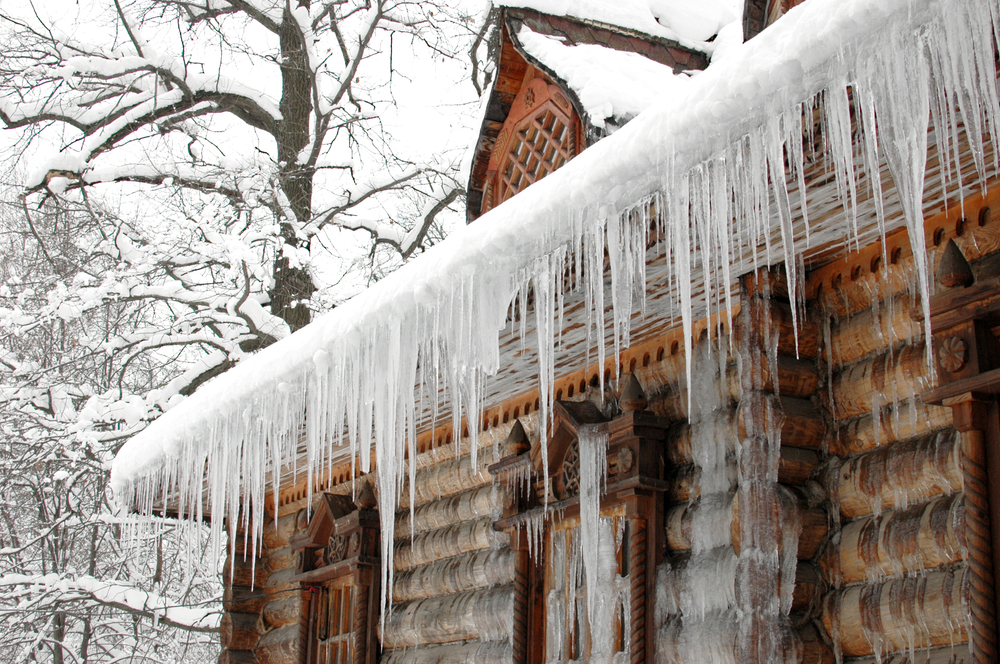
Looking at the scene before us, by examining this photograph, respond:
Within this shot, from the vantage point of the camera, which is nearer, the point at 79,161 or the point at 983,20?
the point at 983,20

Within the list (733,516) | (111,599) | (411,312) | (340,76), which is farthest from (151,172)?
(733,516)

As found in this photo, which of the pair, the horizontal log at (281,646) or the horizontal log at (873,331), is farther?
the horizontal log at (281,646)

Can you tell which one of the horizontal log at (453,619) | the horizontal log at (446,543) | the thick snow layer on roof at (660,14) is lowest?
the horizontal log at (453,619)

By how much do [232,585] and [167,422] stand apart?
3147mm

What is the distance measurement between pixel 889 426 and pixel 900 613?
2.36 ft

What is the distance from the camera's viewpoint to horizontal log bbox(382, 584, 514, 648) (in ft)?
20.4

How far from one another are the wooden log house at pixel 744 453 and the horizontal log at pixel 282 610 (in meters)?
2.06

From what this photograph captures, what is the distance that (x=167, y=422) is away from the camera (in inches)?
281

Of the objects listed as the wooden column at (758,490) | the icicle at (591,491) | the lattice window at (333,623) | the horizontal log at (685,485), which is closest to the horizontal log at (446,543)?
the lattice window at (333,623)

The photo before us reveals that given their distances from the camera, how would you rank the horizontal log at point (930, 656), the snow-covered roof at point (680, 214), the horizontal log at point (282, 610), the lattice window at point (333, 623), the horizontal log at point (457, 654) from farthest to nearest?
the horizontal log at point (282, 610) → the lattice window at point (333, 623) → the horizontal log at point (457, 654) → the horizontal log at point (930, 656) → the snow-covered roof at point (680, 214)

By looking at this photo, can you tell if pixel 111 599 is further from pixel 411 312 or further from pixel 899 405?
pixel 899 405

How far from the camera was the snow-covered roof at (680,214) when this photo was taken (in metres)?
2.70

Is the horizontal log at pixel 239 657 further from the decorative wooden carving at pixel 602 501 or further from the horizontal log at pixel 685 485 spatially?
the horizontal log at pixel 685 485

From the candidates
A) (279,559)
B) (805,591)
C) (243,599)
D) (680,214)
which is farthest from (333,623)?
(680,214)
